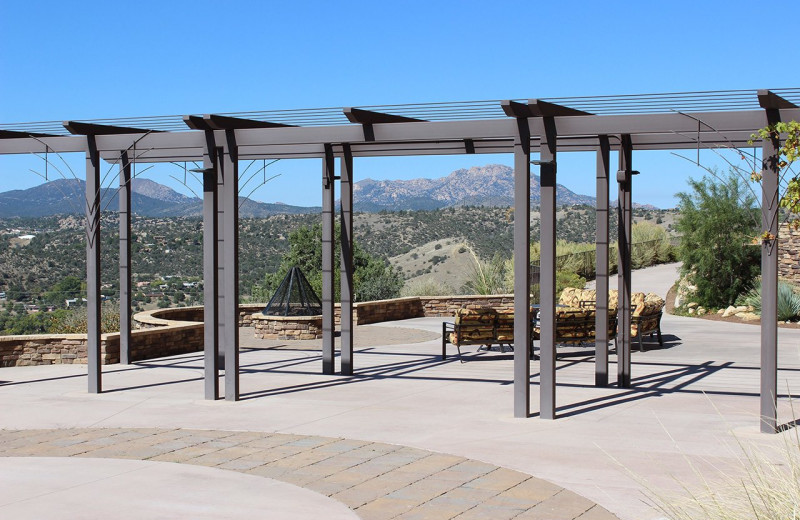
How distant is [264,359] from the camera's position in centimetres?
1503

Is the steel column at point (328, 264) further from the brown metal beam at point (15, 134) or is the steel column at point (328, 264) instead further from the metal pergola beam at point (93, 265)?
the brown metal beam at point (15, 134)

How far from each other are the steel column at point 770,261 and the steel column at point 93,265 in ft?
24.6

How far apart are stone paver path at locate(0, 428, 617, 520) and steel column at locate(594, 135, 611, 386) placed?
4.35 metres

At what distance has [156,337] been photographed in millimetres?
15227

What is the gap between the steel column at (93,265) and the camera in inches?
455

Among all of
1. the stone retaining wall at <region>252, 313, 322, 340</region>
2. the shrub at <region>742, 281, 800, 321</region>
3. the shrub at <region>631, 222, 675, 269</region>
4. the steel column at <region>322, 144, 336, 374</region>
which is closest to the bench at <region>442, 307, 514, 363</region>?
the steel column at <region>322, 144, 336, 374</region>

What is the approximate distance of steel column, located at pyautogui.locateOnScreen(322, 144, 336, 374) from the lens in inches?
522

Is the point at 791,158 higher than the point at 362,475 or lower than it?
higher

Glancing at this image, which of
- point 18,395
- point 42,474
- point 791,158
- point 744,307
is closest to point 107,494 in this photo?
point 42,474

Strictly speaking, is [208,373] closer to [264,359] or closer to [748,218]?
[264,359]

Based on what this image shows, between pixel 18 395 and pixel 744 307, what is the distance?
55.2ft

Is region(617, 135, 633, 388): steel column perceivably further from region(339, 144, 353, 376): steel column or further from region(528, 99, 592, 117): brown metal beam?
region(339, 144, 353, 376): steel column

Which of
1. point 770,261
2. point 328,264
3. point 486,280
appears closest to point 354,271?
point 486,280

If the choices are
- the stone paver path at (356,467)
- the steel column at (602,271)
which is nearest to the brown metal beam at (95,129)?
the stone paver path at (356,467)
